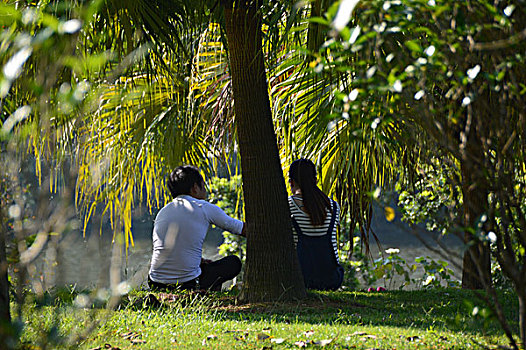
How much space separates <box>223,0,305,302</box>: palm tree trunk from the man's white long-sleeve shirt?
575 millimetres

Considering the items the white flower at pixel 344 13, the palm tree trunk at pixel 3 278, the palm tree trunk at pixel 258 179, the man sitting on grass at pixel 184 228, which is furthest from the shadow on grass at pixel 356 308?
the white flower at pixel 344 13

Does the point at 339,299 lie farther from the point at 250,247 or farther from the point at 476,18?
the point at 476,18

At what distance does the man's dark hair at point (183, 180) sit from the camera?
18.8 feet

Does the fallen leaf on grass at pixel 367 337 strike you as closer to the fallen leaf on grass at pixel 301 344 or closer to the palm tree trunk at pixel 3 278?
the fallen leaf on grass at pixel 301 344

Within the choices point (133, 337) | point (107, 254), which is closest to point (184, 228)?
point (133, 337)

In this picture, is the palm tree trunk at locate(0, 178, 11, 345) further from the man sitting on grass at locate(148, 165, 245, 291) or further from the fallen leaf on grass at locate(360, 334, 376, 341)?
the man sitting on grass at locate(148, 165, 245, 291)

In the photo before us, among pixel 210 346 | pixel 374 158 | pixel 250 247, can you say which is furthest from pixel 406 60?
pixel 374 158

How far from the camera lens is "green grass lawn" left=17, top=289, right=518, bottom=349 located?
342 centimetres

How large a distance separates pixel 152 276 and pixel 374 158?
9.16 feet

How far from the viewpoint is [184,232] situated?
565cm

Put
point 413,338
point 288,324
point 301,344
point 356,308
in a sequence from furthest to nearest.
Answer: point 356,308 < point 288,324 < point 413,338 < point 301,344

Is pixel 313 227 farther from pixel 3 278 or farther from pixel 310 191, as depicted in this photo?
pixel 3 278

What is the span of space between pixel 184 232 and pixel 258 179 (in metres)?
0.94

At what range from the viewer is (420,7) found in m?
2.08
